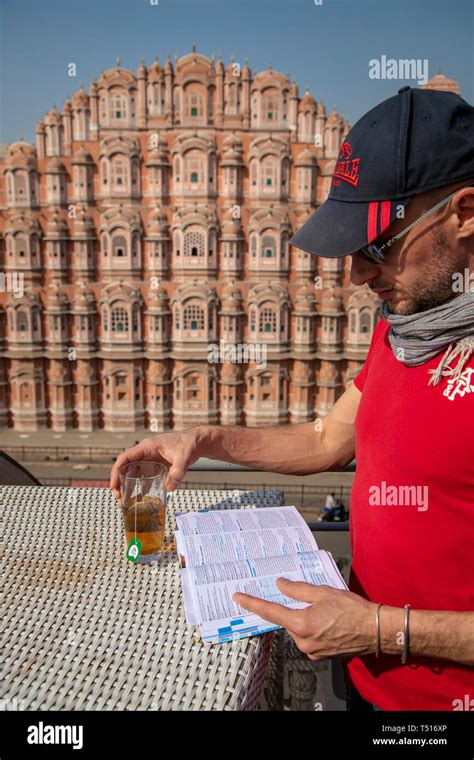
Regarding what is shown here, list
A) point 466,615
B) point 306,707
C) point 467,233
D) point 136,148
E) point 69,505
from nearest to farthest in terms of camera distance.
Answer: point 466,615
point 467,233
point 306,707
point 69,505
point 136,148

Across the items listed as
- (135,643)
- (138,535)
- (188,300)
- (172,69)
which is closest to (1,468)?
(138,535)

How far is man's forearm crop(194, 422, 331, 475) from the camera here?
1894 millimetres

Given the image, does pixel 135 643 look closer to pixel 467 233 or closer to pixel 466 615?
pixel 466 615

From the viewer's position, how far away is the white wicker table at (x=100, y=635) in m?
1.10

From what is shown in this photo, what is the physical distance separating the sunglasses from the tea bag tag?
913 millimetres

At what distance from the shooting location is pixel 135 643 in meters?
1.23

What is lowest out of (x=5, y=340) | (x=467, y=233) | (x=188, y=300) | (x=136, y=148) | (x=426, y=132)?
(x=5, y=340)

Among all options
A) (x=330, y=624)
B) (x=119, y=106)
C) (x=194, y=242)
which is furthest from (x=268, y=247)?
(x=330, y=624)

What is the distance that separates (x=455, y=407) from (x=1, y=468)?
1.75 m

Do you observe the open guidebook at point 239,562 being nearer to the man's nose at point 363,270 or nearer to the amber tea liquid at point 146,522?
the amber tea liquid at point 146,522

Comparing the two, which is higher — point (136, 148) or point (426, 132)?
point (136, 148)

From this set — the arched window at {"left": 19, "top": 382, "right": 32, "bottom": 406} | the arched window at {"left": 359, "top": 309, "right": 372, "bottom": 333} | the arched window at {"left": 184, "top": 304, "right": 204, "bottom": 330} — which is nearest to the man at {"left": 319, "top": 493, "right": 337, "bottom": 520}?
the arched window at {"left": 359, "top": 309, "right": 372, "bottom": 333}

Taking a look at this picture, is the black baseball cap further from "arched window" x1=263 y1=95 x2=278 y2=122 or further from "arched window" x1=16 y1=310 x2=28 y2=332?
"arched window" x1=16 y1=310 x2=28 y2=332

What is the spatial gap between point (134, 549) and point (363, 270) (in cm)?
91
